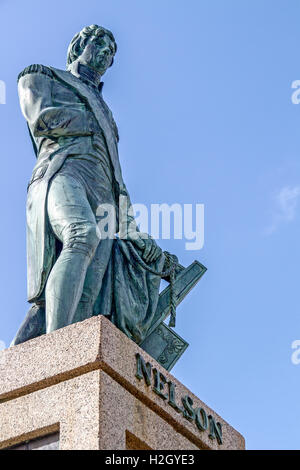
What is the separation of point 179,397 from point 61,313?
1332 mm

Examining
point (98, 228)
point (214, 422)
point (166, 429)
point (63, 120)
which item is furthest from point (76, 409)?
point (63, 120)

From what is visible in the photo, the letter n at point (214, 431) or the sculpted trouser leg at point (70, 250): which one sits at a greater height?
the sculpted trouser leg at point (70, 250)

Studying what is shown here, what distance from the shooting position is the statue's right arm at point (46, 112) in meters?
11.9

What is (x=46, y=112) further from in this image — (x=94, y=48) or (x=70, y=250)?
(x=70, y=250)

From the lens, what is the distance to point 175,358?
37.8 feet

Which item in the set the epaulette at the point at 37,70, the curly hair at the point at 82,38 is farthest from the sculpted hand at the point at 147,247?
the curly hair at the point at 82,38

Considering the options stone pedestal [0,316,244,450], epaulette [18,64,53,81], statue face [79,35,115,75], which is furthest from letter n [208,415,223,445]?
statue face [79,35,115,75]

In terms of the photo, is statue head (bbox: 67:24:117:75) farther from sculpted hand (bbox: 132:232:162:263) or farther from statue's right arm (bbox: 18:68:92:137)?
sculpted hand (bbox: 132:232:162:263)

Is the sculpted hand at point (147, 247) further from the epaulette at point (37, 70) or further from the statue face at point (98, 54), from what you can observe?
the statue face at point (98, 54)

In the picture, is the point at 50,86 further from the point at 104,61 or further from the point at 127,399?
the point at 127,399

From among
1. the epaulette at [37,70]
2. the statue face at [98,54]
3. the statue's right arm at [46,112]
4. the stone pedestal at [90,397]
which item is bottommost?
the stone pedestal at [90,397]

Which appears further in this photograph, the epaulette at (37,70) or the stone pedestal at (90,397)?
the epaulette at (37,70)

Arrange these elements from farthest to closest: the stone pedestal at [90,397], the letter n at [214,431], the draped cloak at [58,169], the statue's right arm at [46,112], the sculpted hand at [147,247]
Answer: the statue's right arm at [46,112] < the sculpted hand at [147,247] < the draped cloak at [58,169] < the letter n at [214,431] < the stone pedestal at [90,397]

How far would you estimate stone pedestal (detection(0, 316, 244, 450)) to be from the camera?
8.74 metres
